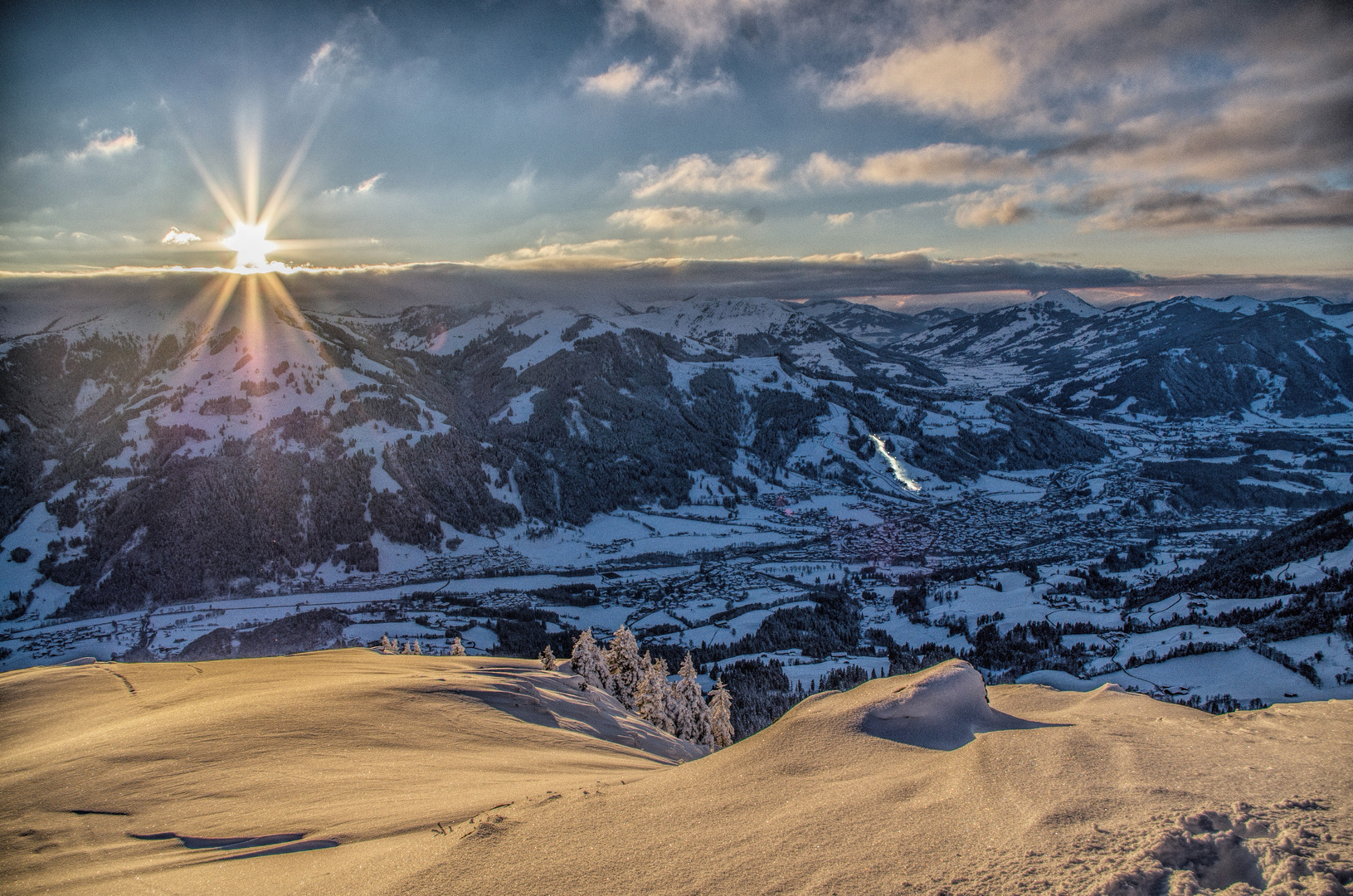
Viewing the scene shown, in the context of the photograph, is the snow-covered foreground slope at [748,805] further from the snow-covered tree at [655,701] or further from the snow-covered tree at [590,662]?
the snow-covered tree at [590,662]

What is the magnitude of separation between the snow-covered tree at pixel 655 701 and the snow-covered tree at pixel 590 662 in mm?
2013

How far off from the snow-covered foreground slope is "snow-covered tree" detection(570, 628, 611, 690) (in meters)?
22.9

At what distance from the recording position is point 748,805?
685 cm

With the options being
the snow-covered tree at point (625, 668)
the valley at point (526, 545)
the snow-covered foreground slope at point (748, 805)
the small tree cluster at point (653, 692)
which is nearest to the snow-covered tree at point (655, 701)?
the small tree cluster at point (653, 692)

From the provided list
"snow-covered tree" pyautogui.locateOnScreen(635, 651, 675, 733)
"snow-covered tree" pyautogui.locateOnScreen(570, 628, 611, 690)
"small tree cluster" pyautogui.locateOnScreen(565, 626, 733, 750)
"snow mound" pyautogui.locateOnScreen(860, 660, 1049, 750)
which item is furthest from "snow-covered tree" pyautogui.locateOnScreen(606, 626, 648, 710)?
"snow mound" pyautogui.locateOnScreen(860, 660, 1049, 750)

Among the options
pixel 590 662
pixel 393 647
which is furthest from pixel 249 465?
pixel 590 662

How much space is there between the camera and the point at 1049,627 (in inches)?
3012

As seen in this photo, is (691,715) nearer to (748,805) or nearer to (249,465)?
(748,805)

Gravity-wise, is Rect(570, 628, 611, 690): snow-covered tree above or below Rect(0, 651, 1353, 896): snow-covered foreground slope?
below

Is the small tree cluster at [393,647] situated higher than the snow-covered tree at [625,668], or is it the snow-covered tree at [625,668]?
the snow-covered tree at [625,668]

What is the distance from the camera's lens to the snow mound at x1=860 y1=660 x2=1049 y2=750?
845 cm

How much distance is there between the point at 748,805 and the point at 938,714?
343cm

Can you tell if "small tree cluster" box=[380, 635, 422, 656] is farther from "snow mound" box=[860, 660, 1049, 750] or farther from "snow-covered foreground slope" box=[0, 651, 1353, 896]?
"snow mound" box=[860, 660, 1049, 750]

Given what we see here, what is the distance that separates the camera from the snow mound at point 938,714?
845 cm
